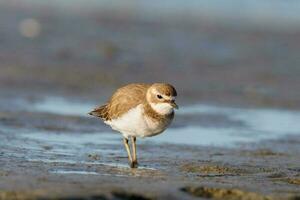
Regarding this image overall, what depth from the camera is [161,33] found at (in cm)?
2450

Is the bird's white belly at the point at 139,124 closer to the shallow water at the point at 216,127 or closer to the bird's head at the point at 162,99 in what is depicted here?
the bird's head at the point at 162,99

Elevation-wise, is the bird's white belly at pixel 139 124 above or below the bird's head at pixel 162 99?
below

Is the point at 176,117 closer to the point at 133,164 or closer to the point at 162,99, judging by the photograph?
the point at 133,164

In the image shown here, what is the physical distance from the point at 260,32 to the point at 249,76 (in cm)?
558

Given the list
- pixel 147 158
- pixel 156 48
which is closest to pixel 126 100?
pixel 147 158

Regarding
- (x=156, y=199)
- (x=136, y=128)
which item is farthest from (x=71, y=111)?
(x=156, y=199)

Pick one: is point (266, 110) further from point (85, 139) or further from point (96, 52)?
point (96, 52)

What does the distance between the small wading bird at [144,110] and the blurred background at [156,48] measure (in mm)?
6422

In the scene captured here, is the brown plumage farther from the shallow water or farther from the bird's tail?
the shallow water

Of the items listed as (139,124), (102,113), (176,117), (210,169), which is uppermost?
(176,117)

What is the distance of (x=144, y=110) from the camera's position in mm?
10172

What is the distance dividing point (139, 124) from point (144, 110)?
0.56ft

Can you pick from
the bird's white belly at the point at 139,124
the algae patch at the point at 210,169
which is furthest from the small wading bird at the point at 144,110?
the algae patch at the point at 210,169

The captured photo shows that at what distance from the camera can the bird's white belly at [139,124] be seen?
10.1 meters
